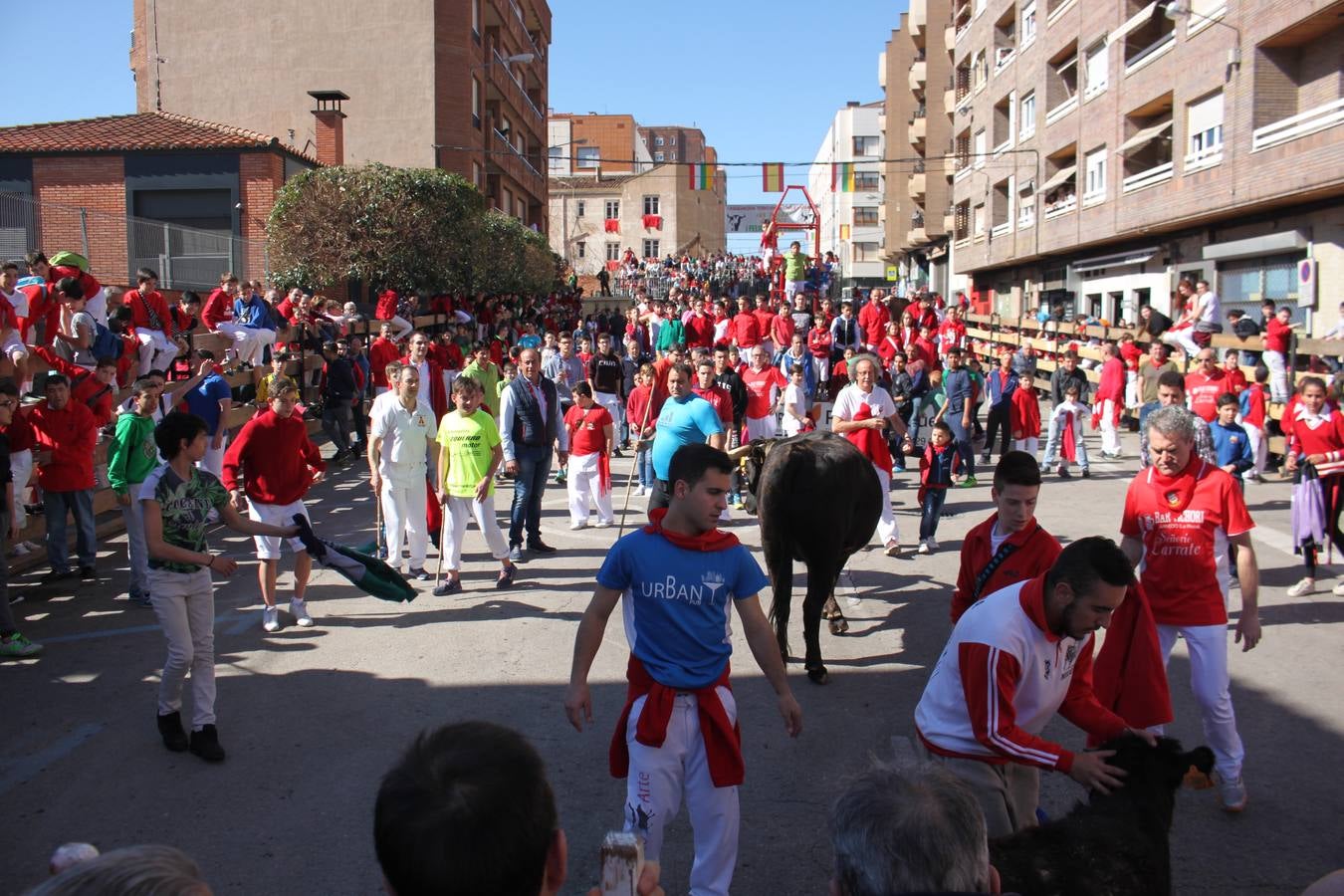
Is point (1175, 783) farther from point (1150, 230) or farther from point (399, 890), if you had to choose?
point (1150, 230)

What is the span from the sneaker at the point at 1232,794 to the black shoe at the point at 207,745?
5004mm

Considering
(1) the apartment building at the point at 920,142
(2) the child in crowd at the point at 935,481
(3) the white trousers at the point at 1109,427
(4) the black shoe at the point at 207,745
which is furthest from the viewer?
(1) the apartment building at the point at 920,142

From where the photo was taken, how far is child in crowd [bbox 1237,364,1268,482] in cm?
1374

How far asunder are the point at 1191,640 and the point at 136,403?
7339 mm

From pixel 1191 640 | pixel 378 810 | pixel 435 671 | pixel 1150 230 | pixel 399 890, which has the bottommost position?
pixel 435 671

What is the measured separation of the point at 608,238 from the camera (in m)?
86.7

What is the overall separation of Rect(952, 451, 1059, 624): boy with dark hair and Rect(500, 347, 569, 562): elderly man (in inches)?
233

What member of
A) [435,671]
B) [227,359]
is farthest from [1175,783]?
[227,359]

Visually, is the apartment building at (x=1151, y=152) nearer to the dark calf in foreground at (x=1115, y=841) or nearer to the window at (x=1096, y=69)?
the window at (x=1096, y=69)

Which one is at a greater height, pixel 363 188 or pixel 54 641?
pixel 363 188

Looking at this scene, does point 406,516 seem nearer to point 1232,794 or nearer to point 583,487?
point 583,487

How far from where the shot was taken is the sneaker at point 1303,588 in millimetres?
8812

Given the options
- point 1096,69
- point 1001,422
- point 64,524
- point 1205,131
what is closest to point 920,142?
point 1096,69

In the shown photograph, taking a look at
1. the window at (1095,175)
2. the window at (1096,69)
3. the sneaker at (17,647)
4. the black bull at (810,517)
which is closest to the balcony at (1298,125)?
the window at (1095,175)
